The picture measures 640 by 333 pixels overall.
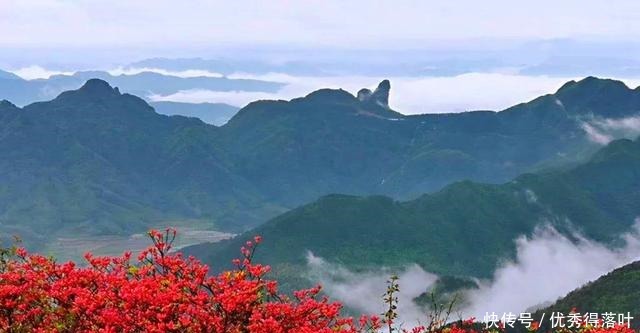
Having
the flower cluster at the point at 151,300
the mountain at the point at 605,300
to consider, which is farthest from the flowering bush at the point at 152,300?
the mountain at the point at 605,300

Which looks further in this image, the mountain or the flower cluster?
the mountain

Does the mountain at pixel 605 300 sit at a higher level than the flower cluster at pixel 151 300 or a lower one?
lower

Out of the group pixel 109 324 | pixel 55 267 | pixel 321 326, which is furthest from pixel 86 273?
pixel 321 326

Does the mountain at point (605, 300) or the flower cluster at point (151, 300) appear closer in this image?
the flower cluster at point (151, 300)

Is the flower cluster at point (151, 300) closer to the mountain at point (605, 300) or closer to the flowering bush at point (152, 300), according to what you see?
the flowering bush at point (152, 300)

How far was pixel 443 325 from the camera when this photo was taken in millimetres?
29344

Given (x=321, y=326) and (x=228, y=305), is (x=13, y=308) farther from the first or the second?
(x=321, y=326)

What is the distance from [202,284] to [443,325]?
10.3 m

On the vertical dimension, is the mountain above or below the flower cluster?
below

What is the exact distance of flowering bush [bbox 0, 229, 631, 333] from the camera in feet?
71.1

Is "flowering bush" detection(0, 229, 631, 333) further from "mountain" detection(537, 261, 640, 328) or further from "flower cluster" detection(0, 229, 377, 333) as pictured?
"mountain" detection(537, 261, 640, 328)

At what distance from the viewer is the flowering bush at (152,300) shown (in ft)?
71.1

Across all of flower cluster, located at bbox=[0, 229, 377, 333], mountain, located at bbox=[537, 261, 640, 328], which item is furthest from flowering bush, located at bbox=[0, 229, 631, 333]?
mountain, located at bbox=[537, 261, 640, 328]

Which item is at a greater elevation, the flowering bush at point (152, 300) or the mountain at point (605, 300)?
the flowering bush at point (152, 300)
